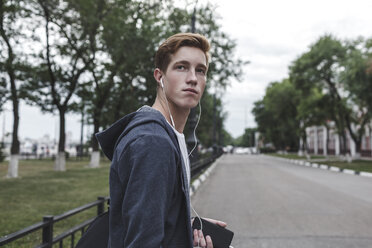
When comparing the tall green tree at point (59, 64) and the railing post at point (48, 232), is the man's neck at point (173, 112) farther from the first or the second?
the tall green tree at point (59, 64)

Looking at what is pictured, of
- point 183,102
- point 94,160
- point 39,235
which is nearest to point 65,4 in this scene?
point 39,235

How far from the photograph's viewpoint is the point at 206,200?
8914 millimetres

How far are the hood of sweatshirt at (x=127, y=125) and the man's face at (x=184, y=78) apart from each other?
0.13 m

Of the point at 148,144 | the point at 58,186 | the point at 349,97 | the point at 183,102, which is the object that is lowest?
the point at 58,186

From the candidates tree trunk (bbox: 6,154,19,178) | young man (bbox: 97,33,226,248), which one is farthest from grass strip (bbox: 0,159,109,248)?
young man (bbox: 97,33,226,248)

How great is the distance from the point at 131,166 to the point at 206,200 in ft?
26.5

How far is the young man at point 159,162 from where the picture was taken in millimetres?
1035

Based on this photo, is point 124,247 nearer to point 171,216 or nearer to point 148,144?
point 171,216

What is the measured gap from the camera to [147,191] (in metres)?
1.03

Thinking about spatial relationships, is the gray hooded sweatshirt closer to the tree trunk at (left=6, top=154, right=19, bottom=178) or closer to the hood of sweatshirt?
the hood of sweatshirt

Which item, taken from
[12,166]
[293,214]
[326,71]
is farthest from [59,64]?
[326,71]

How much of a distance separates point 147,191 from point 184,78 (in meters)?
0.52

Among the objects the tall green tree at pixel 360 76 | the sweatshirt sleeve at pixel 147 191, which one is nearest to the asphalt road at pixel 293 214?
the sweatshirt sleeve at pixel 147 191

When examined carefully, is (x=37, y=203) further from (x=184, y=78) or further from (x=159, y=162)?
(x=159, y=162)
